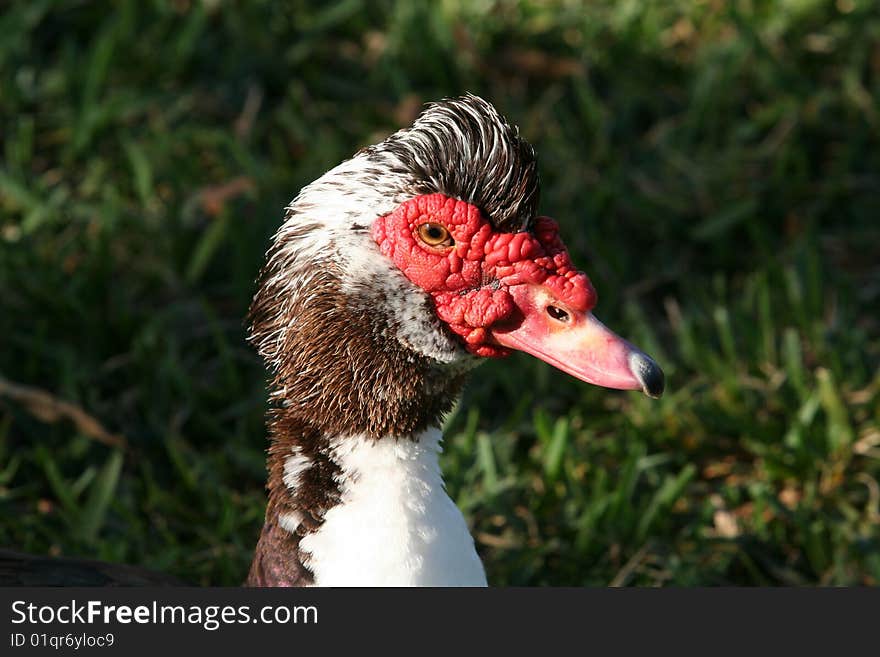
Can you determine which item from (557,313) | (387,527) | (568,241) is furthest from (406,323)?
(568,241)

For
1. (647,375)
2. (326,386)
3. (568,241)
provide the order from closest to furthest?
1. (647,375)
2. (326,386)
3. (568,241)

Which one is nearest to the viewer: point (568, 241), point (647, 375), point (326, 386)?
point (647, 375)

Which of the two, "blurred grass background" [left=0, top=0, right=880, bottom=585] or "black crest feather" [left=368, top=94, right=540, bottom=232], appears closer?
"black crest feather" [left=368, top=94, right=540, bottom=232]

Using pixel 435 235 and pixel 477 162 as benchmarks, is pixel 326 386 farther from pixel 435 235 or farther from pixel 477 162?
pixel 477 162

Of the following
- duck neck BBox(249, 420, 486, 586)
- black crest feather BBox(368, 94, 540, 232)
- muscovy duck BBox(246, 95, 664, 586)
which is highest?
black crest feather BBox(368, 94, 540, 232)

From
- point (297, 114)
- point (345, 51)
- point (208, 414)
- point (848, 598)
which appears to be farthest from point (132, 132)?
point (848, 598)

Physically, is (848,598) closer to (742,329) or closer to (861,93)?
(742,329)

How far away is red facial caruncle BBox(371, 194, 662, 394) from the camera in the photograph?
95.5 inches

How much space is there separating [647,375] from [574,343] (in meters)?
0.15

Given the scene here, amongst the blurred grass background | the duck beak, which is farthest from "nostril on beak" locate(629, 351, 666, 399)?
the blurred grass background

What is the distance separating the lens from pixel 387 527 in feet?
8.20

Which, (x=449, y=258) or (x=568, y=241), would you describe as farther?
(x=568, y=241)

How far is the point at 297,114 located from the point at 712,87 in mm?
1551

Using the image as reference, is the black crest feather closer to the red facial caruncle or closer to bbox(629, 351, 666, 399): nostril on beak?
the red facial caruncle
